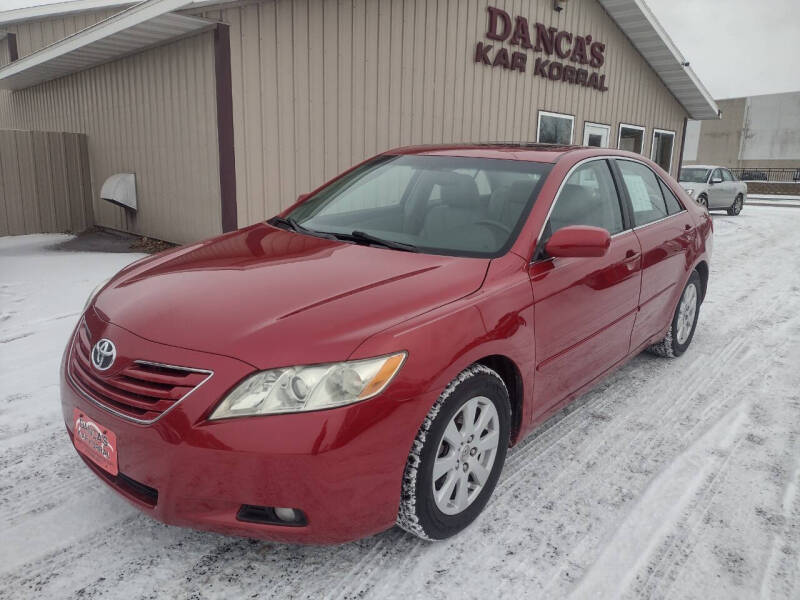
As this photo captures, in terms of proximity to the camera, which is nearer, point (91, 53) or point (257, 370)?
point (257, 370)

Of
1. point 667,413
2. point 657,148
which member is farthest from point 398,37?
point 657,148

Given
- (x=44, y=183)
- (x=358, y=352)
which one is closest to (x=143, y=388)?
(x=358, y=352)

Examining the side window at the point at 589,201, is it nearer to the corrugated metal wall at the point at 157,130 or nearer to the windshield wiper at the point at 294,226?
the windshield wiper at the point at 294,226

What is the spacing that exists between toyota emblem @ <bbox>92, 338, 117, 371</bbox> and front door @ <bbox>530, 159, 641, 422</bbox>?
1.72m

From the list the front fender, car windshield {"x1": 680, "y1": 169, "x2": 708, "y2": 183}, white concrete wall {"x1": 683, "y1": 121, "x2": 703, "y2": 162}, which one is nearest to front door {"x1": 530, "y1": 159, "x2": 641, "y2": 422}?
the front fender

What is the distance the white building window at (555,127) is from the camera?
12266 mm

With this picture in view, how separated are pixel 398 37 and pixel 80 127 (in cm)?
645

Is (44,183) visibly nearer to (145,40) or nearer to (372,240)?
(145,40)

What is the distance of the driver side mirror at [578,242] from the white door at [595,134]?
11.5m

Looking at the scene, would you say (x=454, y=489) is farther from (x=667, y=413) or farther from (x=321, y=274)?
(x=667, y=413)

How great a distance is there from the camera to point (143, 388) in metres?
2.04

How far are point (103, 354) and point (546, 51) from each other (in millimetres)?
11633

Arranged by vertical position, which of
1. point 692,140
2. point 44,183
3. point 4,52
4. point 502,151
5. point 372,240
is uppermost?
point 4,52

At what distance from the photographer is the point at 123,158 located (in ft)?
33.7
